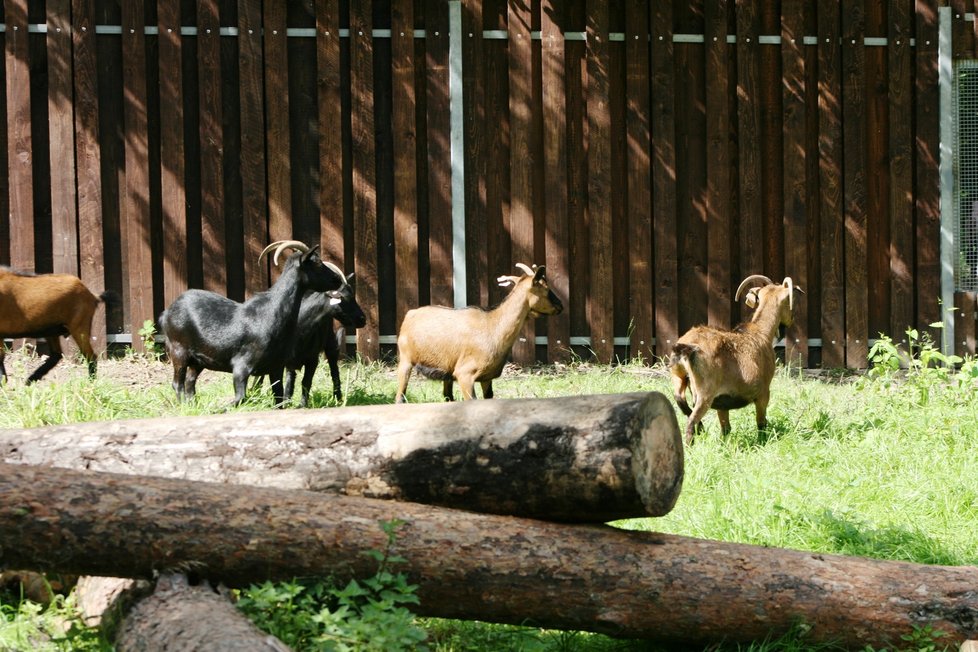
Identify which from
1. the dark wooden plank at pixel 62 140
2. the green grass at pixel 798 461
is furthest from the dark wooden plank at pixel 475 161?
the dark wooden plank at pixel 62 140

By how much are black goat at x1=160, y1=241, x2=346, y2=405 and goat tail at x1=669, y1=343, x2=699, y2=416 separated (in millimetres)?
2903

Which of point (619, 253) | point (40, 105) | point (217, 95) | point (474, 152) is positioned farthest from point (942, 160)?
point (40, 105)

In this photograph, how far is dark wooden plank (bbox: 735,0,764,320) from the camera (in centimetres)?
1177

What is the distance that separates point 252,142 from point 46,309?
256 cm

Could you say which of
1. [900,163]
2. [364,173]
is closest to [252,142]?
[364,173]

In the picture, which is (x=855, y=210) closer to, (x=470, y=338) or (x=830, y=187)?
(x=830, y=187)

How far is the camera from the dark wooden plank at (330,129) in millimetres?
11281

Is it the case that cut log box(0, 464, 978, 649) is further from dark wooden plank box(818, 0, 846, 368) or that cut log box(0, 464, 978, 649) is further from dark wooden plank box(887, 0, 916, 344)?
dark wooden plank box(887, 0, 916, 344)

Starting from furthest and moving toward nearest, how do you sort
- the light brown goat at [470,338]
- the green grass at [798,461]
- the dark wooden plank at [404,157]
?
the dark wooden plank at [404,157], the light brown goat at [470,338], the green grass at [798,461]

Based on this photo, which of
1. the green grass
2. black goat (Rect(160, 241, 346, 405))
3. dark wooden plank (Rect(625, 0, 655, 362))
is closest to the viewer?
the green grass

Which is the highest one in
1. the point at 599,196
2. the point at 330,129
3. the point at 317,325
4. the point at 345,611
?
the point at 330,129

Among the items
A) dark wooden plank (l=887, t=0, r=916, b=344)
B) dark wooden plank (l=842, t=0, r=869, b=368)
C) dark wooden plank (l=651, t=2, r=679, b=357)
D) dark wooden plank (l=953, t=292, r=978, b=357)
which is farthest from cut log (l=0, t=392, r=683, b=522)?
dark wooden plank (l=953, t=292, r=978, b=357)

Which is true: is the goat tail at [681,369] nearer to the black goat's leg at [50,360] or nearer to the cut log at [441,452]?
the cut log at [441,452]

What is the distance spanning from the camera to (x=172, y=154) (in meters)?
11.2
